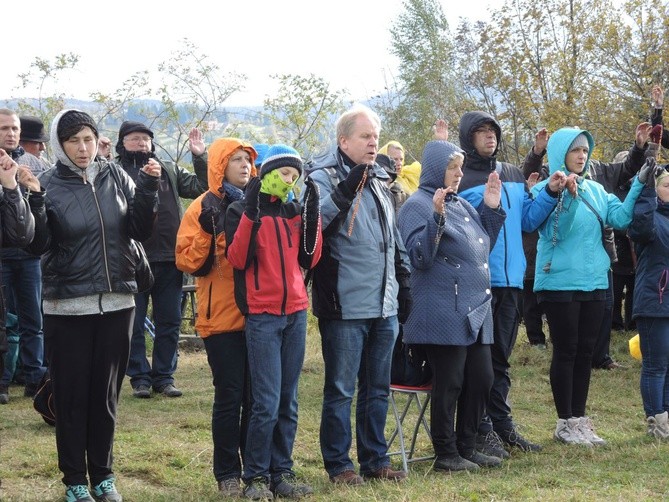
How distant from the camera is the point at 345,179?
5668 millimetres

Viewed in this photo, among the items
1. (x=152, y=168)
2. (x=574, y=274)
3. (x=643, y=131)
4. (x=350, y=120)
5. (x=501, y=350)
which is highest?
(x=643, y=131)

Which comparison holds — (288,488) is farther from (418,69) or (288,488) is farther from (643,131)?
(418,69)

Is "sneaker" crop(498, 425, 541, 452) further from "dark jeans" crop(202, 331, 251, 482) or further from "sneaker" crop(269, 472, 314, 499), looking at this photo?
"dark jeans" crop(202, 331, 251, 482)

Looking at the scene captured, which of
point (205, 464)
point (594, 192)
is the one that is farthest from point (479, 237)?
point (205, 464)

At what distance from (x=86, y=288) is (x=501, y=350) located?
120 inches

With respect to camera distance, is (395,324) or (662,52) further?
(662,52)

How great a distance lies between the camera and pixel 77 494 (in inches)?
208

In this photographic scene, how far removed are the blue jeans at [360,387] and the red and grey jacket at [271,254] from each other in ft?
1.25

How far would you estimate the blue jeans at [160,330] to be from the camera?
27.8ft

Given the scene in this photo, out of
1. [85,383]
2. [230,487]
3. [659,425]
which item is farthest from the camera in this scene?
[659,425]

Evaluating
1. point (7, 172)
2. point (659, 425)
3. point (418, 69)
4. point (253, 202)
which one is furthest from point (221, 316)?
point (418, 69)

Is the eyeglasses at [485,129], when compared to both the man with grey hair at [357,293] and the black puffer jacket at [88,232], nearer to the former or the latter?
the man with grey hair at [357,293]

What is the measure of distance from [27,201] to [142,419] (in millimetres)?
2909

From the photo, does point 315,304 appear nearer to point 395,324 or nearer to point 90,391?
point 395,324
